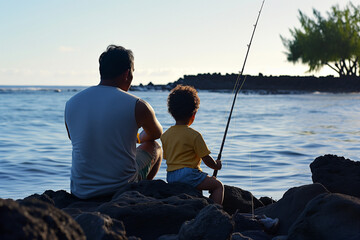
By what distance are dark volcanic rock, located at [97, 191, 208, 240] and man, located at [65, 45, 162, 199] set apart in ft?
1.74

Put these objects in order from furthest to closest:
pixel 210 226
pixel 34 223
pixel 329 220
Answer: pixel 329 220 → pixel 210 226 → pixel 34 223

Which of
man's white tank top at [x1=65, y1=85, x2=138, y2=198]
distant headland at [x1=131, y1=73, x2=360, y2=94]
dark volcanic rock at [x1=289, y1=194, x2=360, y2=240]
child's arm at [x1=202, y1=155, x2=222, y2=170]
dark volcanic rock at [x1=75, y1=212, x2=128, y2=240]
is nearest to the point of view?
dark volcanic rock at [x1=75, y1=212, x2=128, y2=240]

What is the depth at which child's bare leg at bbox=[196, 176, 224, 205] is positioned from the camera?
3.50 metres

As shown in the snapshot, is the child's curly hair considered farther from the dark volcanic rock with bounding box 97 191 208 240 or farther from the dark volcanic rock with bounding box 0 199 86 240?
the dark volcanic rock with bounding box 0 199 86 240

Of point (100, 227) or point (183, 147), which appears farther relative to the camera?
point (183, 147)

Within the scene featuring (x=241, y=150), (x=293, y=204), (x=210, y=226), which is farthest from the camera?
(x=241, y=150)

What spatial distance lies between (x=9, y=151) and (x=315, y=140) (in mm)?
5535

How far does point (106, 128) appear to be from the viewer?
130 inches

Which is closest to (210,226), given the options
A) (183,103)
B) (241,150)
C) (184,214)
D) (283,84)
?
(184,214)

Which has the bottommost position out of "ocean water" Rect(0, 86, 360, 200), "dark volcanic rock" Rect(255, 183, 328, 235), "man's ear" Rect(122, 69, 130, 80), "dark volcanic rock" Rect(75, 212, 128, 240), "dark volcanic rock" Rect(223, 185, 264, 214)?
"ocean water" Rect(0, 86, 360, 200)

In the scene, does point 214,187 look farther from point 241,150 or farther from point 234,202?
point 241,150

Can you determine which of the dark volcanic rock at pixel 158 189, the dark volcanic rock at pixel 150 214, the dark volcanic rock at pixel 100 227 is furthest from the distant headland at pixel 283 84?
the dark volcanic rock at pixel 100 227

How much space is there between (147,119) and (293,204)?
113 centimetres

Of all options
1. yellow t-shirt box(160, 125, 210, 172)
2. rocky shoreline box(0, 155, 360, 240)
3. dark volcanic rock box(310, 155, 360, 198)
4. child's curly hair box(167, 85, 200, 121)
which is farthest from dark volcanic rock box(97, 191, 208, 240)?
dark volcanic rock box(310, 155, 360, 198)
